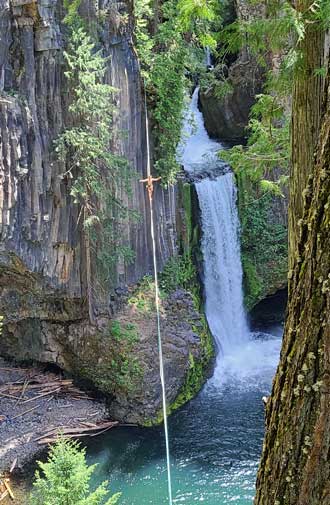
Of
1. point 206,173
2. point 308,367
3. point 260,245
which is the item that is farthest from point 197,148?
point 308,367

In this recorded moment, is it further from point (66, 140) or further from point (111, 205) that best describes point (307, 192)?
point (111, 205)

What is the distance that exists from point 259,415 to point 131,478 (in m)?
2.89

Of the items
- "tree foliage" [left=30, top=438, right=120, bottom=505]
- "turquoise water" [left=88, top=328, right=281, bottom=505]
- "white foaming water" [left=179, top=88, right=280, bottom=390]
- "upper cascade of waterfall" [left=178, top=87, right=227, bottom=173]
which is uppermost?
"upper cascade of waterfall" [left=178, top=87, right=227, bottom=173]

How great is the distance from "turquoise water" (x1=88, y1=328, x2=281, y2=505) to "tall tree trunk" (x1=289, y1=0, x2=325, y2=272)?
238 inches

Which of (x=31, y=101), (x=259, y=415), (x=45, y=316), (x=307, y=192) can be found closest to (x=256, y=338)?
(x=259, y=415)

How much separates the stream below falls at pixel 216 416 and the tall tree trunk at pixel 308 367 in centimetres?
675

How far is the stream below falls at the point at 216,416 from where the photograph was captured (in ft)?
26.9

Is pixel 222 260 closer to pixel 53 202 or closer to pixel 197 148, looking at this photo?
pixel 197 148

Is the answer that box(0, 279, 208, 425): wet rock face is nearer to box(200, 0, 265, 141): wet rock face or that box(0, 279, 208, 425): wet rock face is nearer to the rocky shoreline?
the rocky shoreline

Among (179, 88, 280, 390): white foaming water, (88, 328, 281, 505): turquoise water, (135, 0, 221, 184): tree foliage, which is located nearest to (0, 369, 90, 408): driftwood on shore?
(88, 328, 281, 505): turquoise water

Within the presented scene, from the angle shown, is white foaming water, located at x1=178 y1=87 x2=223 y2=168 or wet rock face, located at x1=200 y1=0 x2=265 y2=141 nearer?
white foaming water, located at x1=178 y1=87 x2=223 y2=168

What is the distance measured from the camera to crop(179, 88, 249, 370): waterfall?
13.0 meters

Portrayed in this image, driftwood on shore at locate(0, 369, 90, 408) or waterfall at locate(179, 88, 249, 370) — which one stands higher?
waterfall at locate(179, 88, 249, 370)

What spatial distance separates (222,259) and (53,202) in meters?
5.42
